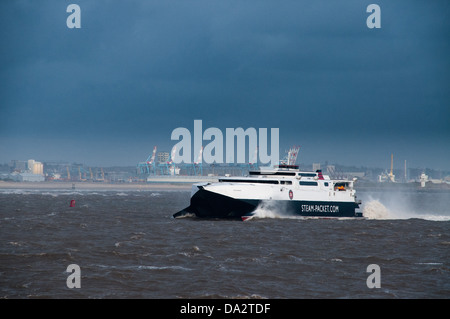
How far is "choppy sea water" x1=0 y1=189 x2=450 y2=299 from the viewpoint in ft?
73.7

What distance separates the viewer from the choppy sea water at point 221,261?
22.5 meters

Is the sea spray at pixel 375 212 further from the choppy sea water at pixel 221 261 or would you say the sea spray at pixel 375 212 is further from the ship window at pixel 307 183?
the choppy sea water at pixel 221 261

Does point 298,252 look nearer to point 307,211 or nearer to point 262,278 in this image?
point 262,278

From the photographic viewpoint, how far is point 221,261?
29.2m

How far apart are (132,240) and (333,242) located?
1262cm

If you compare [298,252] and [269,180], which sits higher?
[269,180]

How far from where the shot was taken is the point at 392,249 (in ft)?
115

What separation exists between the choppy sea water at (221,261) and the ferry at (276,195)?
4736 millimetres

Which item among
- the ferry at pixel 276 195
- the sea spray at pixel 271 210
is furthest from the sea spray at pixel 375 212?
the sea spray at pixel 271 210

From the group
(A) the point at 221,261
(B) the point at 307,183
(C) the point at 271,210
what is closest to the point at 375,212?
(B) the point at 307,183

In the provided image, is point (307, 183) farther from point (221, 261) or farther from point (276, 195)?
point (221, 261)

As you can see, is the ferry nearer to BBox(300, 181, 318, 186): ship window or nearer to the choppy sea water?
BBox(300, 181, 318, 186): ship window

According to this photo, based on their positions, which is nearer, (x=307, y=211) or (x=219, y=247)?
(x=219, y=247)
